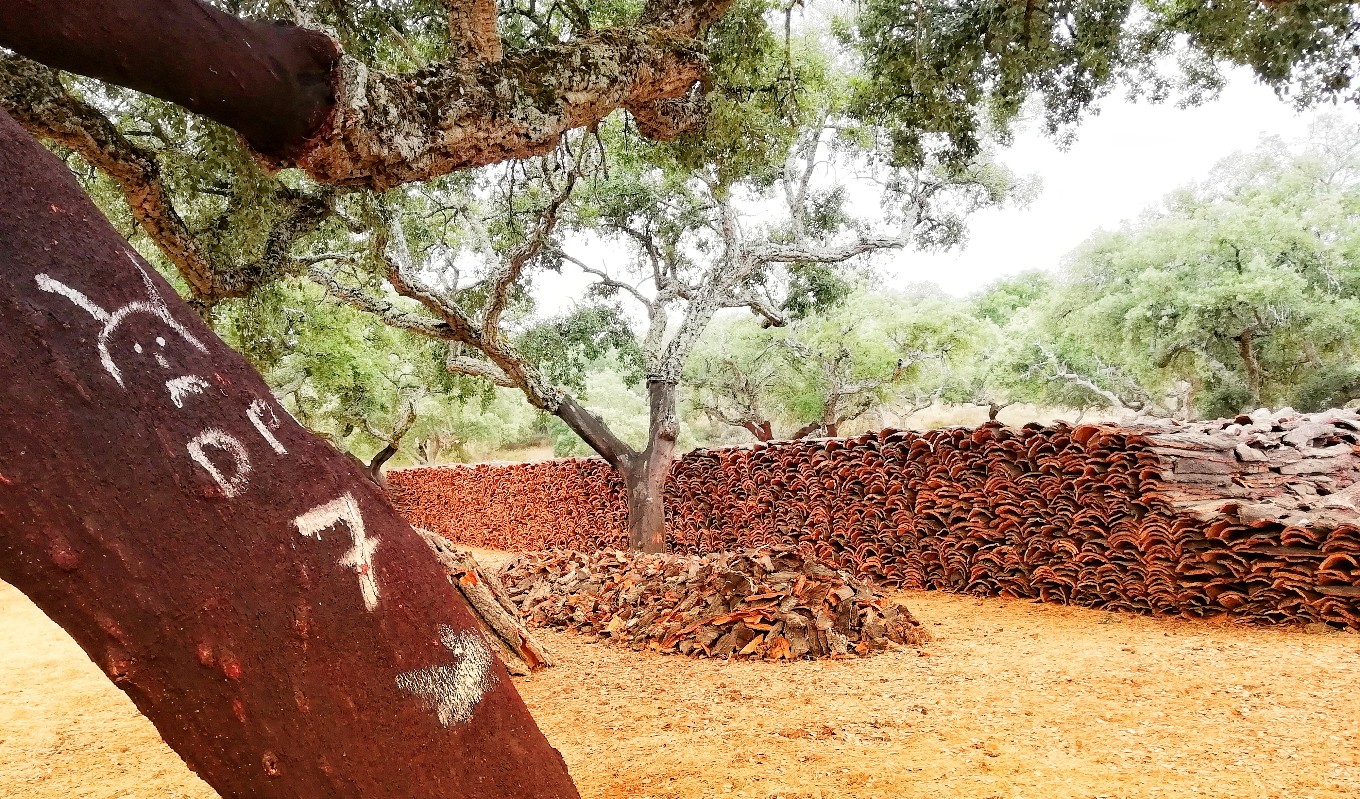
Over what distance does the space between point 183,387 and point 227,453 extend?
115 mm

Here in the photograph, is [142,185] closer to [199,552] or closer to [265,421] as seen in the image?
[265,421]

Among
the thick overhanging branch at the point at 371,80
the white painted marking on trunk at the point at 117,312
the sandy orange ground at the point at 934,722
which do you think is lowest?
the sandy orange ground at the point at 934,722

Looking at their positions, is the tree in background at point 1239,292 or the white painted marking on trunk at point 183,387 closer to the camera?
the white painted marking on trunk at point 183,387

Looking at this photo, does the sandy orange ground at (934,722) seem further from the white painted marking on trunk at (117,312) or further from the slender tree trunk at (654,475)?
the slender tree trunk at (654,475)

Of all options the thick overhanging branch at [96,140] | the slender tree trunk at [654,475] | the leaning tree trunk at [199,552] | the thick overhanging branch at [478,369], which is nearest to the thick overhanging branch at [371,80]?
the leaning tree trunk at [199,552]

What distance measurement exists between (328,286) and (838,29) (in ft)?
22.6

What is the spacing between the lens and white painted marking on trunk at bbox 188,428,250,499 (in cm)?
100

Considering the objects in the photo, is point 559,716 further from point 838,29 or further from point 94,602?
point 838,29

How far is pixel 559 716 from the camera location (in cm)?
395

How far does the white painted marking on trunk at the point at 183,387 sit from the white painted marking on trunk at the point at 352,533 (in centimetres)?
23

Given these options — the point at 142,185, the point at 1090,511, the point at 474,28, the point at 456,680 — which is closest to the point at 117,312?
the point at 456,680

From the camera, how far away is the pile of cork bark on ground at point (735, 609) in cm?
510

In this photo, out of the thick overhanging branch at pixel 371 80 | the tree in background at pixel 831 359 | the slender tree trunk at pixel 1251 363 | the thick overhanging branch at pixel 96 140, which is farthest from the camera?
the tree in background at pixel 831 359

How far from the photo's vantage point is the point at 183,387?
1039 millimetres
